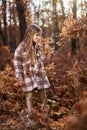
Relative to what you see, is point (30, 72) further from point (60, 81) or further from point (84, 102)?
point (84, 102)

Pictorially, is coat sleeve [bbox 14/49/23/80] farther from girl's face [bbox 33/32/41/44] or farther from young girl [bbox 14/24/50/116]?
girl's face [bbox 33/32/41/44]

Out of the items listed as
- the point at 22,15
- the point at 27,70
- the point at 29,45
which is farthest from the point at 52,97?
the point at 22,15

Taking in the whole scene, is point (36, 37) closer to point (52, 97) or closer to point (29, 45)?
point (29, 45)

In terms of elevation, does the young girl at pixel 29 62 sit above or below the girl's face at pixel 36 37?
below

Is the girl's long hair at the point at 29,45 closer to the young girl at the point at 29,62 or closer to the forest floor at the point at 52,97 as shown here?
the young girl at the point at 29,62

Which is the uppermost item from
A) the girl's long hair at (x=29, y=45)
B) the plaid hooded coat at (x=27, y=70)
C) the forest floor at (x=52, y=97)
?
the girl's long hair at (x=29, y=45)

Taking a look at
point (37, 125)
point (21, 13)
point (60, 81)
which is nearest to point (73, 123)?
point (37, 125)

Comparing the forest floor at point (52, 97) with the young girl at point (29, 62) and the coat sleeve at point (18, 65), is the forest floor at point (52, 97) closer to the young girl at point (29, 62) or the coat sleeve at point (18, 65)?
the young girl at point (29, 62)

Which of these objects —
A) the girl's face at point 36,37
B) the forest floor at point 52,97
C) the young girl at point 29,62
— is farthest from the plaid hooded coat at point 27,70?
the forest floor at point 52,97

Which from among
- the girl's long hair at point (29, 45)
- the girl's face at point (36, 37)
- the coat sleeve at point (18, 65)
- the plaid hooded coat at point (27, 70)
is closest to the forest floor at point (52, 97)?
the plaid hooded coat at point (27, 70)

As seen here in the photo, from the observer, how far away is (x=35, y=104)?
899 centimetres

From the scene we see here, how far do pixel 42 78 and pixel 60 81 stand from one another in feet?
7.34

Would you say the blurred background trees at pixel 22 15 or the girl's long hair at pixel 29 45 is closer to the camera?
the girl's long hair at pixel 29 45

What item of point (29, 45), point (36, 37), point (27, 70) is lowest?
point (27, 70)
